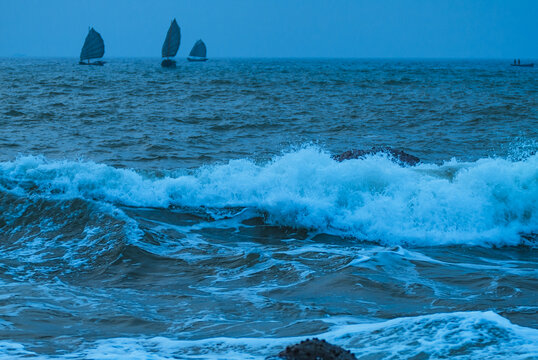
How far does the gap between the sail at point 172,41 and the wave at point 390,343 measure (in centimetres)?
6843

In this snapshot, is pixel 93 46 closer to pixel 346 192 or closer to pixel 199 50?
pixel 199 50

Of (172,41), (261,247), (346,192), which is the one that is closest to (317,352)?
(261,247)

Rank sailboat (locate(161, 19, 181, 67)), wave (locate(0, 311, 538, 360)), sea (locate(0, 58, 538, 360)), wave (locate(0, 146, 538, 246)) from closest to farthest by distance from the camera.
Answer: wave (locate(0, 311, 538, 360)) < sea (locate(0, 58, 538, 360)) < wave (locate(0, 146, 538, 246)) < sailboat (locate(161, 19, 181, 67))

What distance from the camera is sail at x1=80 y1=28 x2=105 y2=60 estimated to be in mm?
65125

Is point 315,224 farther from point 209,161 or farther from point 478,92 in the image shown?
point 478,92

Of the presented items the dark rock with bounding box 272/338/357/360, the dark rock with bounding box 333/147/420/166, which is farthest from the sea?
the dark rock with bounding box 272/338/357/360

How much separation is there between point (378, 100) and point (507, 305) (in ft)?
66.6

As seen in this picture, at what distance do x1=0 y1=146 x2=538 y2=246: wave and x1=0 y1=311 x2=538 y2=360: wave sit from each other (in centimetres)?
309

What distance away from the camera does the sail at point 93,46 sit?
214ft

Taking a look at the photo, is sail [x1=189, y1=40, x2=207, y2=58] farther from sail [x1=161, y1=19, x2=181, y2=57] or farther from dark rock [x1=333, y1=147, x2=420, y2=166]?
dark rock [x1=333, y1=147, x2=420, y2=166]

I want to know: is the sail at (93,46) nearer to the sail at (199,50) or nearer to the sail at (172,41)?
the sail at (172,41)

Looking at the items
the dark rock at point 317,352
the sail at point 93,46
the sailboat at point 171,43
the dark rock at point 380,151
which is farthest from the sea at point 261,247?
the sailboat at point 171,43

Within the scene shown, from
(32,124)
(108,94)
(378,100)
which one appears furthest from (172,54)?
(32,124)

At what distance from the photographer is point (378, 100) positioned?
24.8 meters
